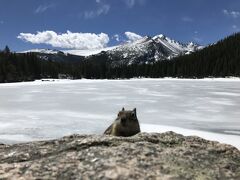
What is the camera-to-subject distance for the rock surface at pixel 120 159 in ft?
12.8

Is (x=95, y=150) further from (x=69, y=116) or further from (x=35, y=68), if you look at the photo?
(x=35, y=68)

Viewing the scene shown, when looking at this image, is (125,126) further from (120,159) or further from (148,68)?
(148,68)

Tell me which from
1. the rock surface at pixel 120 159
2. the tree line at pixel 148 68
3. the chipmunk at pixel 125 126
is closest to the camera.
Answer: the rock surface at pixel 120 159

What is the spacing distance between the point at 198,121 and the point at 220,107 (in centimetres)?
640

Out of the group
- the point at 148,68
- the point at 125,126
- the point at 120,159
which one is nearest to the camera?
the point at 120,159

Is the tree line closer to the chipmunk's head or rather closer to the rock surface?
the chipmunk's head

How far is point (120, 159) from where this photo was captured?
4113 millimetres

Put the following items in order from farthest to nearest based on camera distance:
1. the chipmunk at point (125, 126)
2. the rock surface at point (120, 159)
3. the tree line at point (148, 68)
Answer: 1. the tree line at point (148, 68)
2. the chipmunk at point (125, 126)
3. the rock surface at point (120, 159)

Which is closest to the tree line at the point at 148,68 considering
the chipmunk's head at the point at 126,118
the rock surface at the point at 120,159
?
the chipmunk's head at the point at 126,118

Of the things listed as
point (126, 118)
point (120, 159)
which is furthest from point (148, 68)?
point (120, 159)

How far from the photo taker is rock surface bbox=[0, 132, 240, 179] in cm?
391

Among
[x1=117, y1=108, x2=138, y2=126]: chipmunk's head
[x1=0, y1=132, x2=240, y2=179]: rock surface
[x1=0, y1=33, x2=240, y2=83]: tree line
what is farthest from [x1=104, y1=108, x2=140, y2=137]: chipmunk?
[x1=0, y1=33, x2=240, y2=83]: tree line

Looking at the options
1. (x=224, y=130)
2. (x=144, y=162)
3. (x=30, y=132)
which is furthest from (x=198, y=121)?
(x=144, y=162)

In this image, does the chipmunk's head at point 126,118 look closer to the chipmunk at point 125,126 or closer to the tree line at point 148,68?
the chipmunk at point 125,126
